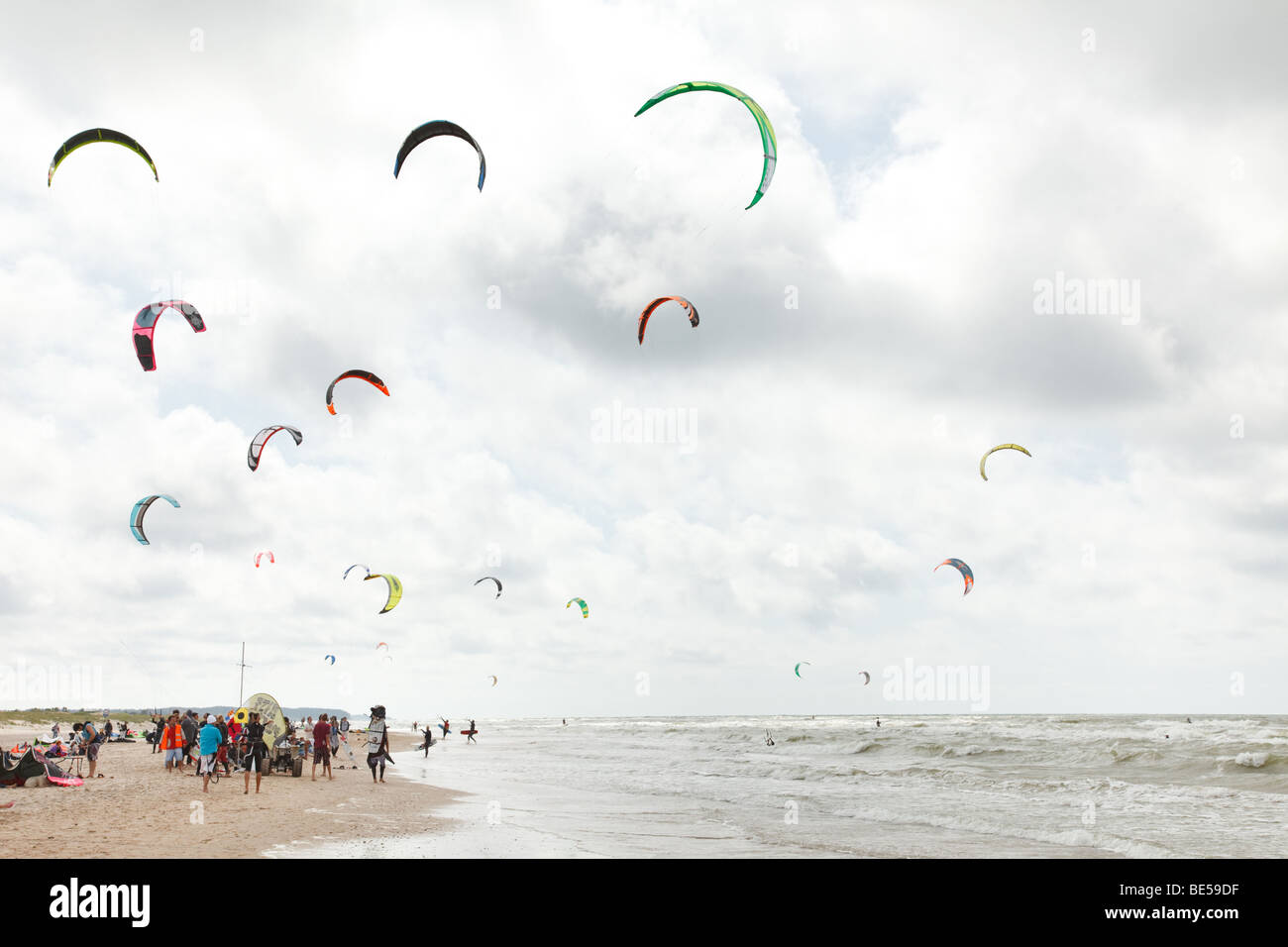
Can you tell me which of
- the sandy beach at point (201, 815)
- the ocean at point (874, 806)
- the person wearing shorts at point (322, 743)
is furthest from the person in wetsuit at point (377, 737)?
the ocean at point (874, 806)

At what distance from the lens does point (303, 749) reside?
2259cm

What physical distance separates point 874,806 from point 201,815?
13.8m

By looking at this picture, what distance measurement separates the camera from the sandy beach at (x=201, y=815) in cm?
1015

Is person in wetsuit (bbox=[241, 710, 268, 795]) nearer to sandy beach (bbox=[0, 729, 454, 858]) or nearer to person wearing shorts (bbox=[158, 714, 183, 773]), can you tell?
sandy beach (bbox=[0, 729, 454, 858])

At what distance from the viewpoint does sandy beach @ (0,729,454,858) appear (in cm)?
1015

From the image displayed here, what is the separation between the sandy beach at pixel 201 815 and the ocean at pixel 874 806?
82cm

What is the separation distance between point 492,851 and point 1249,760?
28.2 meters

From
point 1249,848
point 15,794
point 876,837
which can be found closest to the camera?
point 1249,848

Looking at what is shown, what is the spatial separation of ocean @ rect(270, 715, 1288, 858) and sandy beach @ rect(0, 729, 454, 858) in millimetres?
822

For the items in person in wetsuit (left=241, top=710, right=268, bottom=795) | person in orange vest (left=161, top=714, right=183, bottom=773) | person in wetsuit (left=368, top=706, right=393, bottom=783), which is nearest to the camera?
person in wetsuit (left=241, top=710, right=268, bottom=795)

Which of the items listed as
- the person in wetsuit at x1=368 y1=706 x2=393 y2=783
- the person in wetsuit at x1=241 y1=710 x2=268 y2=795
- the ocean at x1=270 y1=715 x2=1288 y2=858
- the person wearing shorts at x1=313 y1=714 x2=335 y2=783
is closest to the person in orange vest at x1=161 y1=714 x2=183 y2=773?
the person in wetsuit at x1=241 y1=710 x2=268 y2=795
